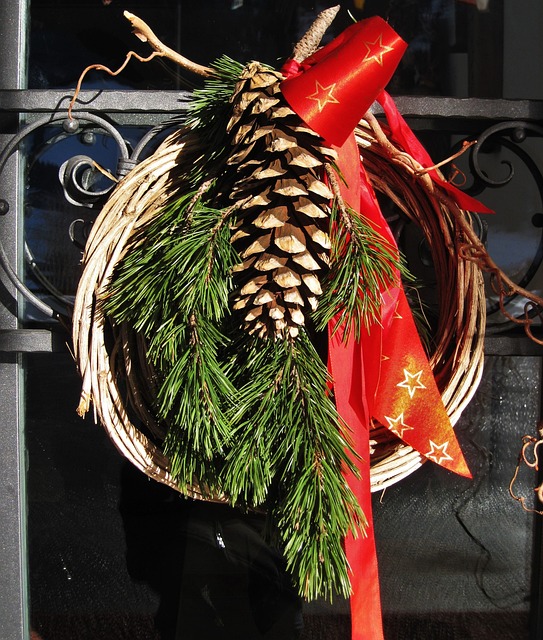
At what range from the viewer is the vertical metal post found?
3.48ft

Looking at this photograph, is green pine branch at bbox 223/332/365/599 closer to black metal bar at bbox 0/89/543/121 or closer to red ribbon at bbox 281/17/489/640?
red ribbon at bbox 281/17/489/640

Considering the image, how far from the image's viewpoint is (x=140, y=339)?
86 cm

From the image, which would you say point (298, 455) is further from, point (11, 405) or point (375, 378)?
point (11, 405)

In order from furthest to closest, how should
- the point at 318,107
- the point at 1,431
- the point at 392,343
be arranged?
the point at 1,431
the point at 392,343
the point at 318,107

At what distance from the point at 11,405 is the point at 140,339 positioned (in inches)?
13.7

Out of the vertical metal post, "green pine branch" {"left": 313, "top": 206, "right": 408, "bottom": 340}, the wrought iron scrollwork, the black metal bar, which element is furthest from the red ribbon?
the vertical metal post

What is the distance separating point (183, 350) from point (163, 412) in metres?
0.08

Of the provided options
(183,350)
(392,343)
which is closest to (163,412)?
(183,350)

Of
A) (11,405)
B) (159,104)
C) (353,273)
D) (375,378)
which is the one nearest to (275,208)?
(353,273)

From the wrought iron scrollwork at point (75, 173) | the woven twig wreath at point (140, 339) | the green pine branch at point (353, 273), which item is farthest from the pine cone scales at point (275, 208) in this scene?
the wrought iron scrollwork at point (75, 173)

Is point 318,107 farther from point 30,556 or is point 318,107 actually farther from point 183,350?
point 30,556

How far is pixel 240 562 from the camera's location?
1.12 meters

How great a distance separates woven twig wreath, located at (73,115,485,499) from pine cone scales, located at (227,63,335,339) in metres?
0.12

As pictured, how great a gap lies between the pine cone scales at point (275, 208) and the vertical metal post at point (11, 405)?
1.55 feet
